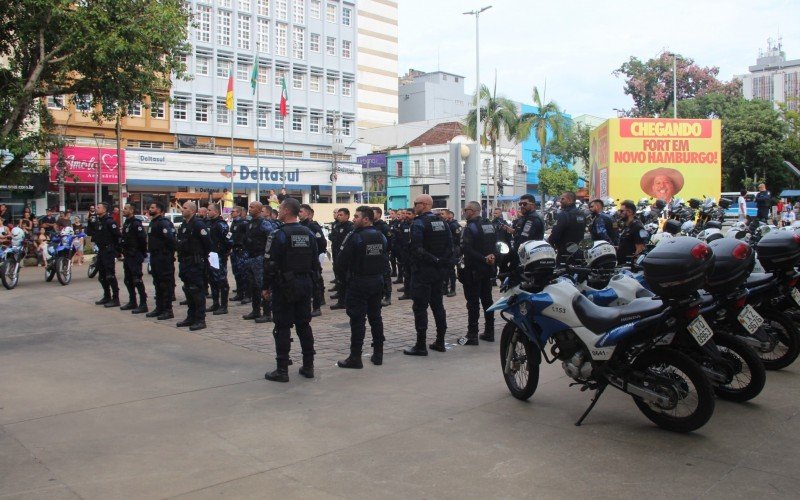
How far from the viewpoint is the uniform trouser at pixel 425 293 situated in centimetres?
838

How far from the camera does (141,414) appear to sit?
5941mm

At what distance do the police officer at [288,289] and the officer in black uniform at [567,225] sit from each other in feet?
16.7

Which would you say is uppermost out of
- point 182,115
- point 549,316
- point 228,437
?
point 182,115

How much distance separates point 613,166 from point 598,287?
22590mm

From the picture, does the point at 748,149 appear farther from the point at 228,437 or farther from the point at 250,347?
the point at 228,437

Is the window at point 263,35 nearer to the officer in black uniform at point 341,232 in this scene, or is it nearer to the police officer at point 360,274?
the officer in black uniform at point 341,232

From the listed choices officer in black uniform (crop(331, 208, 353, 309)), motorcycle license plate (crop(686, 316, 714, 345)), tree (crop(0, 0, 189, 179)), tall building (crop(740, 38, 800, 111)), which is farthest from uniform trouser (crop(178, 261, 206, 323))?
tall building (crop(740, 38, 800, 111))

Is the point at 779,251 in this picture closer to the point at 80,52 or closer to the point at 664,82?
the point at 80,52

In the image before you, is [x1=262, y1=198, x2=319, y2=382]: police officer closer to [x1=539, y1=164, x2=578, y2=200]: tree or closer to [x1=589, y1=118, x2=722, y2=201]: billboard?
[x1=589, y1=118, x2=722, y2=201]: billboard

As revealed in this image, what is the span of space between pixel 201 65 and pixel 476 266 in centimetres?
4497

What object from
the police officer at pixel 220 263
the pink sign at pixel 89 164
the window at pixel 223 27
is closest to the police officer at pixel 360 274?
the police officer at pixel 220 263

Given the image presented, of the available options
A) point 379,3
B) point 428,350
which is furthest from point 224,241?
point 379,3

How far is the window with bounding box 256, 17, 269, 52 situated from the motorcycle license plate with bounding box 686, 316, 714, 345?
51.3 meters

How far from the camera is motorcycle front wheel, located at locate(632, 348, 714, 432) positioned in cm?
489
